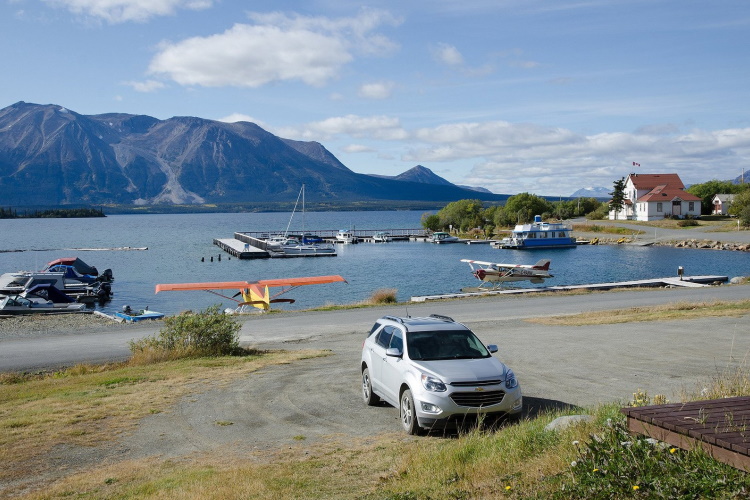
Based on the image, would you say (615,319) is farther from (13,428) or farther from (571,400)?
(13,428)

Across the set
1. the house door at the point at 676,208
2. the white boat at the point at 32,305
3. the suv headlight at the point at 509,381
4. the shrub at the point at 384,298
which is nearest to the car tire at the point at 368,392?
the suv headlight at the point at 509,381

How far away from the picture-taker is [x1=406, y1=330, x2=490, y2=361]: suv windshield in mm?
11468

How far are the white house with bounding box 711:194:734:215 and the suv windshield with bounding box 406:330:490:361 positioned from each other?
13710 centimetres

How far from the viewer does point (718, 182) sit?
150m

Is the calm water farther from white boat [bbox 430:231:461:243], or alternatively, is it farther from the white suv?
the white suv

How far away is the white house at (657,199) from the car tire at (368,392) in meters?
120

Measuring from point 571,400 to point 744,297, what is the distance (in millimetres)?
25236

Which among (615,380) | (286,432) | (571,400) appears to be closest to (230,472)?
(286,432)

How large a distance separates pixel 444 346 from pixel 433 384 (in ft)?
4.77

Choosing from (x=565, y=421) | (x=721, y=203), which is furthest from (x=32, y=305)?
(x=721, y=203)

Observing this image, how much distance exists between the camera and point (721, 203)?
5226 inches

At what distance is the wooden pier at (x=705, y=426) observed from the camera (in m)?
6.10

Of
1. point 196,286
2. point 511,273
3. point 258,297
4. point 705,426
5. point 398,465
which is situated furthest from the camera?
point 511,273

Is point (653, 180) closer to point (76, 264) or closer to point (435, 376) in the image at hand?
point (76, 264)
